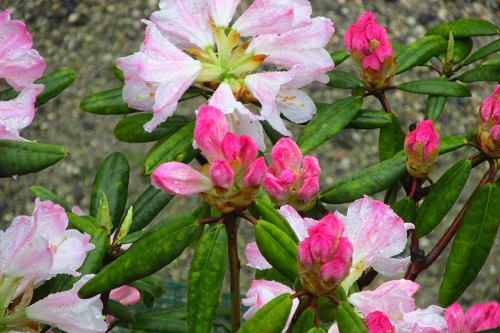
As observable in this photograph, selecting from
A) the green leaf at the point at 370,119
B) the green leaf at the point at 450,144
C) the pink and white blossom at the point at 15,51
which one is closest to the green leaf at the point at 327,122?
the green leaf at the point at 370,119

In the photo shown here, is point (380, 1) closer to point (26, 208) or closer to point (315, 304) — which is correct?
point (26, 208)

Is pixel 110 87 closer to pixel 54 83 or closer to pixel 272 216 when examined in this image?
pixel 54 83

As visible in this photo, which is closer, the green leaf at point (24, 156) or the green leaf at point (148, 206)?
the green leaf at point (24, 156)

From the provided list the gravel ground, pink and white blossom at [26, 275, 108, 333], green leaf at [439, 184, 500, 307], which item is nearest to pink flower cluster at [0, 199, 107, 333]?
pink and white blossom at [26, 275, 108, 333]

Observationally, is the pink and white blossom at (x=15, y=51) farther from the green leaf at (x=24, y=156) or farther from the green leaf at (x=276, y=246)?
the green leaf at (x=276, y=246)

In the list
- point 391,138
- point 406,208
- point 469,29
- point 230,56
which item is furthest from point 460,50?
point 230,56

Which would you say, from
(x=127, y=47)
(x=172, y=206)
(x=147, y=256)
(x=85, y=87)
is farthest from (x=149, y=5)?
(x=147, y=256)
